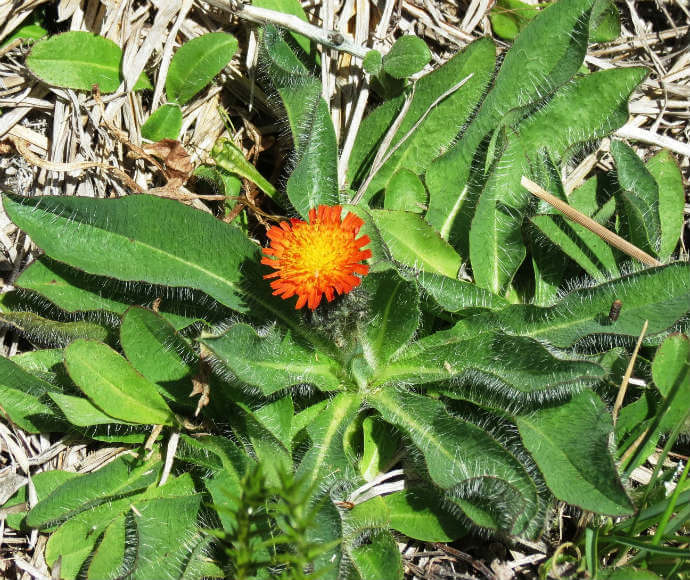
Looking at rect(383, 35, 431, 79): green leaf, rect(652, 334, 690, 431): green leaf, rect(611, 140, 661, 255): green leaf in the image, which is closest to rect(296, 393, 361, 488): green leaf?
rect(652, 334, 690, 431): green leaf

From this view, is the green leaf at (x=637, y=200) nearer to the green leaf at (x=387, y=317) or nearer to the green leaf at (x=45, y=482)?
the green leaf at (x=387, y=317)

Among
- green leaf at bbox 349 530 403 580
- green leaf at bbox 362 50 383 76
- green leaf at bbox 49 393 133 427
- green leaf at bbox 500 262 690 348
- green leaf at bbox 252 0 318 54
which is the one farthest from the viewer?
green leaf at bbox 252 0 318 54

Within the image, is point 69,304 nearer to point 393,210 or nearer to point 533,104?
point 393,210

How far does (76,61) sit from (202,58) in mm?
605

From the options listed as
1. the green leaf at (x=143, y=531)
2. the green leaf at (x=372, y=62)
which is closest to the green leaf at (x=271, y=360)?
the green leaf at (x=143, y=531)

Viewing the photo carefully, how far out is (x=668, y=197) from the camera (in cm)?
321

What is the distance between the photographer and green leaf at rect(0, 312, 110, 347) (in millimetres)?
2951

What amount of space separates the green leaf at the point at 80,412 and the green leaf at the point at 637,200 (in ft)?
7.48

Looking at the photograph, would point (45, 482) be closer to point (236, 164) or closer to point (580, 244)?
point (236, 164)

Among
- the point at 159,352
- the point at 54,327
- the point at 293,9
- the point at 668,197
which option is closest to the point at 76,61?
the point at 293,9

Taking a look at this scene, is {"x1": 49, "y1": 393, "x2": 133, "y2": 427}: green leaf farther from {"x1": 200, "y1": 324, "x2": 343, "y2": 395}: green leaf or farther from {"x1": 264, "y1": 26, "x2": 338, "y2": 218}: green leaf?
{"x1": 264, "y1": 26, "x2": 338, "y2": 218}: green leaf

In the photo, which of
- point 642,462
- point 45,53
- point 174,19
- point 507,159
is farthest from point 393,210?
point 45,53

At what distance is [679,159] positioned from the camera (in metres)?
3.68

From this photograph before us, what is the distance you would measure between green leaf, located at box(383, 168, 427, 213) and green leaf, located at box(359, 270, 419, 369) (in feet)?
1.85
